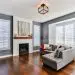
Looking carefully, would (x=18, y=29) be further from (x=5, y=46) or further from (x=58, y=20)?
(x=58, y=20)

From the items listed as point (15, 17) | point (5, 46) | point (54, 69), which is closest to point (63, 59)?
point (54, 69)

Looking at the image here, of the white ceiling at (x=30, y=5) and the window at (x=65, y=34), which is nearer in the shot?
Result: the white ceiling at (x=30, y=5)

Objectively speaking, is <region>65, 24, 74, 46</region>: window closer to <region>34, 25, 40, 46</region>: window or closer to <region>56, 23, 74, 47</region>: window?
<region>56, 23, 74, 47</region>: window

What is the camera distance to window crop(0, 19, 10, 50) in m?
5.63

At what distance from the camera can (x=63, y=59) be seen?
12.0 ft

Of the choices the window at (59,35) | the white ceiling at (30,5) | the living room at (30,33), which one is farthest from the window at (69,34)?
the white ceiling at (30,5)

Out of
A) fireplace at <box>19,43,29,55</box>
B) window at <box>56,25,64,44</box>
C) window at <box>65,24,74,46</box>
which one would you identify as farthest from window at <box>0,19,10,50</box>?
window at <box>65,24,74,46</box>

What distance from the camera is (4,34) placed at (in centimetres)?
577

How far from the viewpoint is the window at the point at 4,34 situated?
5.63 m

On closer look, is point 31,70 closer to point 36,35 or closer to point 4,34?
point 4,34

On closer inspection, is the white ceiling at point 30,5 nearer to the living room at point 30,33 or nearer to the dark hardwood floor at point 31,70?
the living room at point 30,33

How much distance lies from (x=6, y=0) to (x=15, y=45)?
3.39 m

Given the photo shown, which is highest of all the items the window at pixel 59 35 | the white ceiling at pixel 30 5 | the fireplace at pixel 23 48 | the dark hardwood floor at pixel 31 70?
the white ceiling at pixel 30 5

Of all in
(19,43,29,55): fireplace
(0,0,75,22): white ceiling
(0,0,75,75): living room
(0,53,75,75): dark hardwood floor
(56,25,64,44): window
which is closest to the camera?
(0,53,75,75): dark hardwood floor
